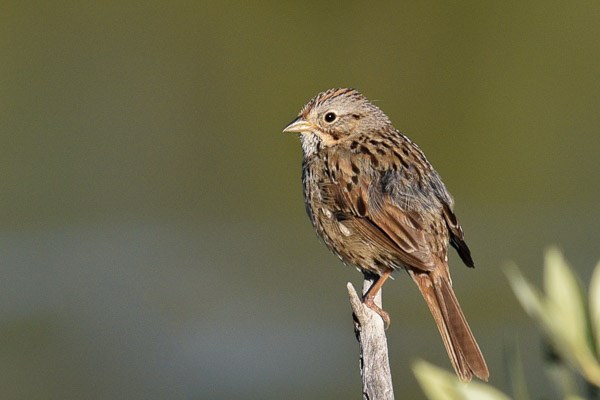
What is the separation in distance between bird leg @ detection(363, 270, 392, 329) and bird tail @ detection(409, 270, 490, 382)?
A: 0.32 feet

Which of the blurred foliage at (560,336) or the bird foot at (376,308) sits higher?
the blurred foliage at (560,336)

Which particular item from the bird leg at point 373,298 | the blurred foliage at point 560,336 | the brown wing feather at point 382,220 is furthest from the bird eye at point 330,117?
the blurred foliage at point 560,336

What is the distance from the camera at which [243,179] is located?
7191mm

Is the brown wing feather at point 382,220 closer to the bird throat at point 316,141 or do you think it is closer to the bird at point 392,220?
the bird at point 392,220

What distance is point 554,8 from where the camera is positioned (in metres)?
7.41

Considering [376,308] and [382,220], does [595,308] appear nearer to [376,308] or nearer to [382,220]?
[376,308]

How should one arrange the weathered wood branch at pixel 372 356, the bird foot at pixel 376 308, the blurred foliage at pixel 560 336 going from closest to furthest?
the blurred foliage at pixel 560 336 → the weathered wood branch at pixel 372 356 → the bird foot at pixel 376 308

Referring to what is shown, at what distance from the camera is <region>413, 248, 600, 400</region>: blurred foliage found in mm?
1279

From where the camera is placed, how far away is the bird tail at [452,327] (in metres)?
3.26

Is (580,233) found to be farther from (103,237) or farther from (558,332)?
(558,332)

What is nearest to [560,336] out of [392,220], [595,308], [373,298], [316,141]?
[595,308]

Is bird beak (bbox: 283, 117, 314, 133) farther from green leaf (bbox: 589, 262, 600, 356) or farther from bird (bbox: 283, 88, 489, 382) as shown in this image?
green leaf (bbox: 589, 262, 600, 356)

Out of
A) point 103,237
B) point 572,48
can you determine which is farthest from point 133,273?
point 572,48

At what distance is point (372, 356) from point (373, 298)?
2.44 ft
